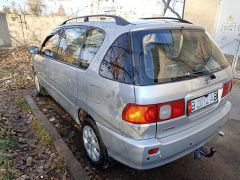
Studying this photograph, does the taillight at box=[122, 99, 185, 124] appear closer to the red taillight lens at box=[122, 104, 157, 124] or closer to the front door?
the red taillight lens at box=[122, 104, 157, 124]

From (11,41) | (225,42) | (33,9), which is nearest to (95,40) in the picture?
(225,42)

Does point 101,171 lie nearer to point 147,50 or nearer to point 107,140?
point 107,140

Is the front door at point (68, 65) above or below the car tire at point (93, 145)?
above

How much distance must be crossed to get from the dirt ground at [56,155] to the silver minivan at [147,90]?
358mm

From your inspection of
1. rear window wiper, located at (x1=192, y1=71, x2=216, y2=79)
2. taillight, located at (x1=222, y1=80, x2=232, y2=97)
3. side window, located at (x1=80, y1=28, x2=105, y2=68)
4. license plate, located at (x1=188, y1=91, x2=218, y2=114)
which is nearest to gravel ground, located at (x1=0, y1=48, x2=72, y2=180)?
side window, located at (x1=80, y1=28, x2=105, y2=68)

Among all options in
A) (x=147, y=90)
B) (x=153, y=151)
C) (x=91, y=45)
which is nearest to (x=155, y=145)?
(x=153, y=151)

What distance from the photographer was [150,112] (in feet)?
6.35

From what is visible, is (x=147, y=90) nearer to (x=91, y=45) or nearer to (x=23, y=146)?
(x=91, y=45)

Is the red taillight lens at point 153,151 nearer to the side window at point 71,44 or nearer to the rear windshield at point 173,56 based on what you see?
the rear windshield at point 173,56

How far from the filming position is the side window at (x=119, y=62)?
2.04 metres

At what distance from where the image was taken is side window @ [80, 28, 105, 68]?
8.40ft

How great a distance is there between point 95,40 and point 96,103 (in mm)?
781

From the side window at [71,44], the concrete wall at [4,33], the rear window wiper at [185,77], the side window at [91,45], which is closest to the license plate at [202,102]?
the rear window wiper at [185,77]

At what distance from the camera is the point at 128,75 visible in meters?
2.02
